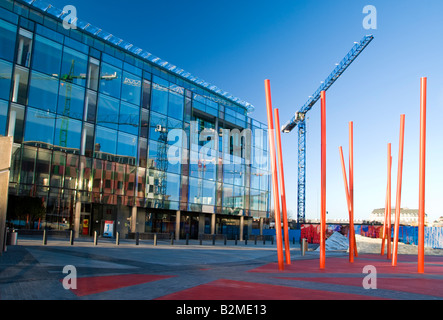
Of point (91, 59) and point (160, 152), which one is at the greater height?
point (91, 59)

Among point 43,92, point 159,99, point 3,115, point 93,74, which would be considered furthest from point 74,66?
point 159,99

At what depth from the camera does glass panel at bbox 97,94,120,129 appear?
34.9 m

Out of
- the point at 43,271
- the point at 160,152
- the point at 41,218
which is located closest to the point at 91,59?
the point at 160,152

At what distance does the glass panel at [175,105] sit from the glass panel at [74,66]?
10.3 metres

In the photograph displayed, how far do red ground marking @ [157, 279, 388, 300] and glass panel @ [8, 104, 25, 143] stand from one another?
2499 centimetres

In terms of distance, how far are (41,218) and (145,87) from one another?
16104mm

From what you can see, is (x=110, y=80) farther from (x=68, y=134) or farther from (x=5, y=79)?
(x=5, y=79)

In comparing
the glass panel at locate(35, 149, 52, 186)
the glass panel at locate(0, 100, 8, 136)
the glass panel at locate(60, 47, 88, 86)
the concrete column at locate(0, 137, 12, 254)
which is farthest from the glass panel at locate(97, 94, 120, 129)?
the concrete column at locate(0, 137, 12, 254)

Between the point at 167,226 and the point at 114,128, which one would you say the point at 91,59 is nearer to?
the point at 114,128

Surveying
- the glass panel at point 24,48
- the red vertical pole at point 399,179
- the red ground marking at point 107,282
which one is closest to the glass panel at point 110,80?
the glass panel at point 24,48

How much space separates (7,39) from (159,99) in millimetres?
15149

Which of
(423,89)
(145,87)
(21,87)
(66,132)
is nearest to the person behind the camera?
(423,89)

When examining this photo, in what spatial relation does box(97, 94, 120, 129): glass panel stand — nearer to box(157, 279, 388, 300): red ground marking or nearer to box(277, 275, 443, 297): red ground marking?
box(277, 275, 443, 297): red ground marking

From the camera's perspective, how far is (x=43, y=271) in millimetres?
11266
